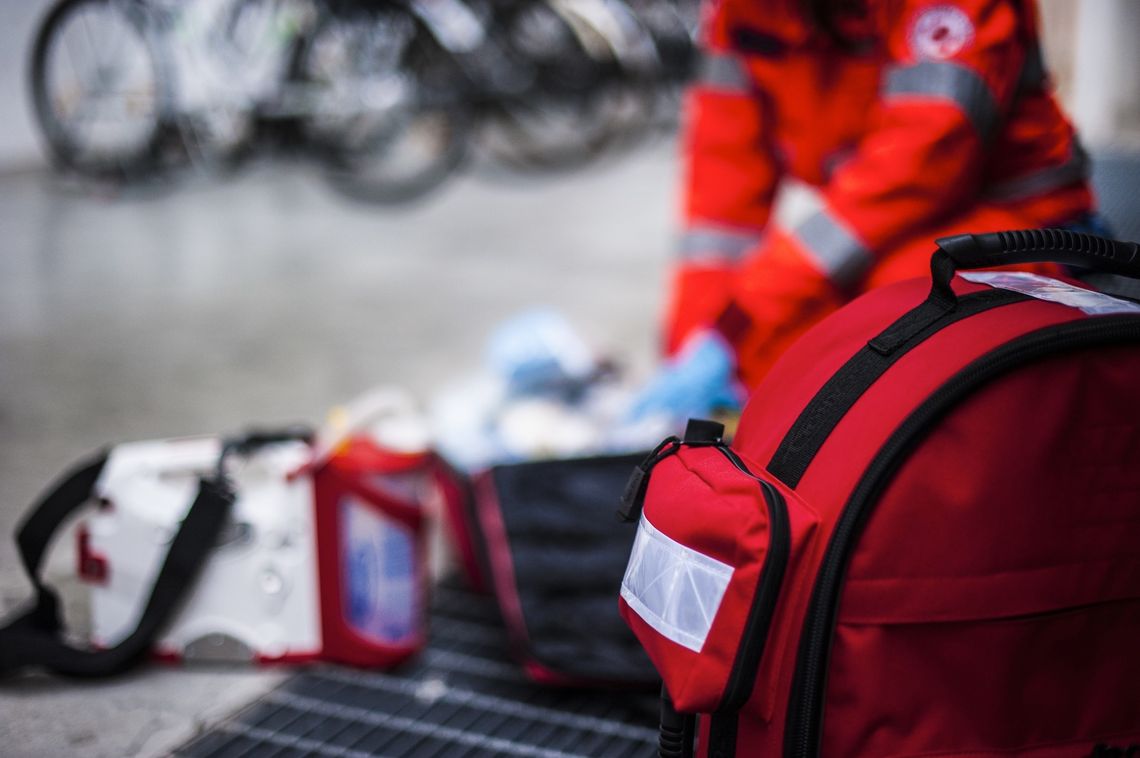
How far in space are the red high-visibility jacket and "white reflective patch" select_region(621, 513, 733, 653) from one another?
0.73m

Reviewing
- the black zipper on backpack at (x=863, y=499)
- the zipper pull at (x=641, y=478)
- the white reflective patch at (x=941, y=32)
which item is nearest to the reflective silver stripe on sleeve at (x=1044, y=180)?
the white reflective patch at (x=941, y=32)

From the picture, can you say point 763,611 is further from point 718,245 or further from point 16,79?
point 16,79

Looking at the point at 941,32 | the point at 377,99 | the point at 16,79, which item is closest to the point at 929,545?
the point at 941,32

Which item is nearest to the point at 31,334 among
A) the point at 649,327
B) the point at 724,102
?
the point at 649,327

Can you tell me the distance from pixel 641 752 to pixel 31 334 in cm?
259

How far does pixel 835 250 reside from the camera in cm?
165

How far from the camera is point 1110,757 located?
115 cm

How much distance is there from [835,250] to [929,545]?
699 mm

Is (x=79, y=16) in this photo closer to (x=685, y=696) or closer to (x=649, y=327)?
(x=649, y=327)

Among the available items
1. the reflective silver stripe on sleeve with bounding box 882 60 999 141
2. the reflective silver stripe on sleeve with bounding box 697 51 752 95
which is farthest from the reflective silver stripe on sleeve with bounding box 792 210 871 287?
the reflective silver stripe on sleeve with bounding box 697 51 752 95

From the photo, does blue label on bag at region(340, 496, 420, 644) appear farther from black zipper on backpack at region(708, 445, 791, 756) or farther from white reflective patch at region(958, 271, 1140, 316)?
white reflective patch at region(958, 271, 1140, 316)

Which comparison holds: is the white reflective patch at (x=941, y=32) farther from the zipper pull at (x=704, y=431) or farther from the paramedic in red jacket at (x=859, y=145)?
the zipper pull at (x=704, y=431)

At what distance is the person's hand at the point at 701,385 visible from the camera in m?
1.78

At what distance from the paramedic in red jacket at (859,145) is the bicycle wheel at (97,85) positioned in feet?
13.8
